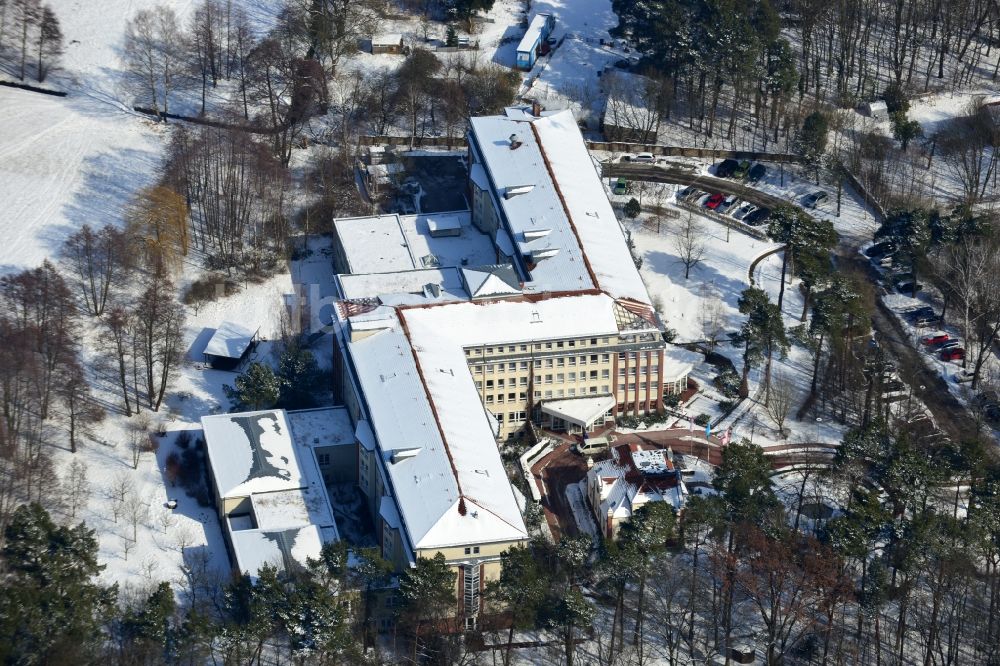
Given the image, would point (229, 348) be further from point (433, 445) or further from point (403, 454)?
point (433, 445)

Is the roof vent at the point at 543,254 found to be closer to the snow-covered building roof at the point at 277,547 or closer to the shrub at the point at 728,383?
the shrub at the point at 728,383

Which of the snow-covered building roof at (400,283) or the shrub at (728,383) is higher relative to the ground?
the snow-covered building roof at (400,283)

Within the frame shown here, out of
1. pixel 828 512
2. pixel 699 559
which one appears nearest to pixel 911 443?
pixel 828 512

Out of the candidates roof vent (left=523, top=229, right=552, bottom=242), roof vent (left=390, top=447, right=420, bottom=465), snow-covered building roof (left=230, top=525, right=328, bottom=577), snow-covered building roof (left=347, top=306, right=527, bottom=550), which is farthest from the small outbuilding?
roof vent (left=390, top=447, right=420, bottom=465)

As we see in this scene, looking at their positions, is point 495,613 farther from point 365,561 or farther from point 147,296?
point 147,296

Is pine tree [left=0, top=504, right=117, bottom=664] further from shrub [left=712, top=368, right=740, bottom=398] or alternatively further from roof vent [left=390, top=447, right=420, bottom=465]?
shrub [left=712, top=368, right=740, bottom=398]

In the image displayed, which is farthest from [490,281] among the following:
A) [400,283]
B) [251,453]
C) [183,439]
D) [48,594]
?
[48,594]

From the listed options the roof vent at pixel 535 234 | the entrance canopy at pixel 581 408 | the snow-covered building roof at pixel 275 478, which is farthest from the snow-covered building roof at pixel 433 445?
the roof vent at pixel 535 234
